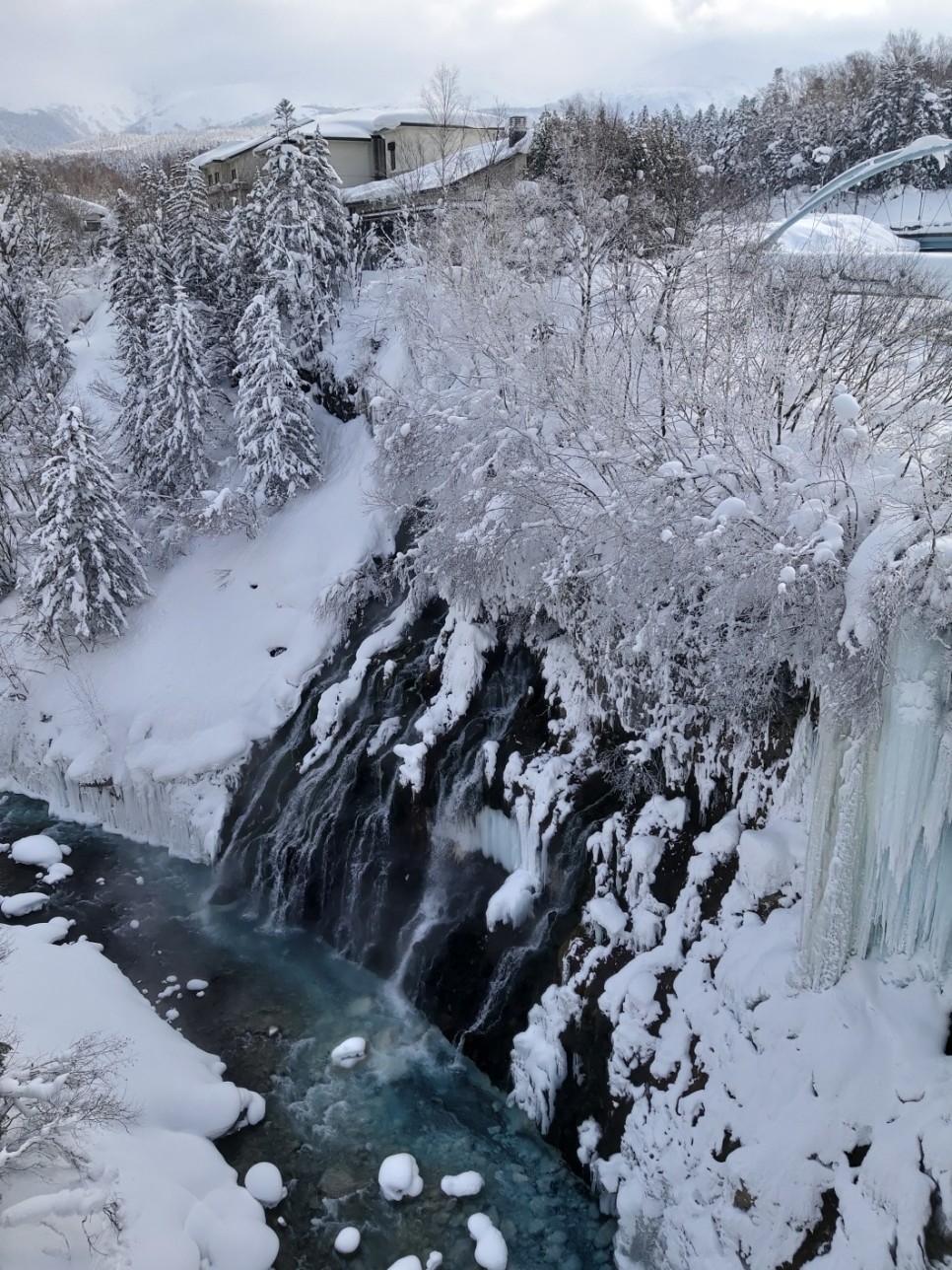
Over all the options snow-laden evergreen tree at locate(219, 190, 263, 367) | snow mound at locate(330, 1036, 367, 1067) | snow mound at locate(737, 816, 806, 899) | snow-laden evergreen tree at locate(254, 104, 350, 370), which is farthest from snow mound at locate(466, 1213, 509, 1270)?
snow-laden evergreen tree at locate(219, 190, 263, 367)

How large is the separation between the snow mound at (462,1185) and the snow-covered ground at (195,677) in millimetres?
8150

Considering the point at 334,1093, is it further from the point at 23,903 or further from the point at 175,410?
the point at 175,410

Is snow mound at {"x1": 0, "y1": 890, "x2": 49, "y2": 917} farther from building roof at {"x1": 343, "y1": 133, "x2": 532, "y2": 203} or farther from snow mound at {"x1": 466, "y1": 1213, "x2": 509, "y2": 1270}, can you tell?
building roof at {"x1": 343, "y1": 133, "x2": 532, "y2": 203}

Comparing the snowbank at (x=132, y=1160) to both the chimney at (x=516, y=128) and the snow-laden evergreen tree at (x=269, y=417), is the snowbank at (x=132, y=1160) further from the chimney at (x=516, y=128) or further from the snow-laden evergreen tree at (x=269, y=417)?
the chimney at (x=516, y=128)

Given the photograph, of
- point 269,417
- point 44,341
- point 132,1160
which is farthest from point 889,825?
point 44,341

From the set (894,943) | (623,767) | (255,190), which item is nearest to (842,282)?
(623,767)

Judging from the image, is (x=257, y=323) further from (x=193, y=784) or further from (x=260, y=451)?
(x=193, y=784)

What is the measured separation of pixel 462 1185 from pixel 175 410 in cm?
1862

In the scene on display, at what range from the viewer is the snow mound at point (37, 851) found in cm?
1603

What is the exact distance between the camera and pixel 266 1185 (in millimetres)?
9469

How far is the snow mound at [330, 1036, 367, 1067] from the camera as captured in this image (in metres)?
11.3

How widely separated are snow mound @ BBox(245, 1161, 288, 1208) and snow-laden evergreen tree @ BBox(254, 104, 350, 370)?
1833cm

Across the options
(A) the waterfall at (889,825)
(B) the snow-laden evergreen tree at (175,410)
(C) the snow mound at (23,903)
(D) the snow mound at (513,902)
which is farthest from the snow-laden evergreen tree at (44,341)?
(A) the waterfall at (889,825)

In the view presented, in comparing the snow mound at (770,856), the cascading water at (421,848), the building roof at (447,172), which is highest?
the building roof at (447,172)
